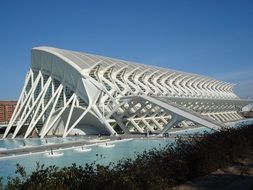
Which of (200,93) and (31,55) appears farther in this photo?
(200,93)

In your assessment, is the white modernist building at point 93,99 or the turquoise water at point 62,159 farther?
the white modernist building at point 93,99

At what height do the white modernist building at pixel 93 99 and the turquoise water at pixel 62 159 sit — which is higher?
the white modernist building at pixel 93 99

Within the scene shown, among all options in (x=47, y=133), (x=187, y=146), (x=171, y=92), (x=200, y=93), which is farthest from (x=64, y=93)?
(x=187, y=146)

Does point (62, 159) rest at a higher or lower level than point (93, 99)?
lower

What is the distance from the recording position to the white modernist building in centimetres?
4838

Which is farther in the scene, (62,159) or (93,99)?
(93,99)

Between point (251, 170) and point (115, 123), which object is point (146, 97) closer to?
point (115, 123)

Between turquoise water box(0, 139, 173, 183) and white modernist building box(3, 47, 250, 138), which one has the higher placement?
white modernist building box(3, 47, 250, 138)

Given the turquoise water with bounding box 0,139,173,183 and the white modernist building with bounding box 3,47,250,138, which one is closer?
the turquoise water with bounding box 0,139,173,183

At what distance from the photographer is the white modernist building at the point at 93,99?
48.4m

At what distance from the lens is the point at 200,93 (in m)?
78.6

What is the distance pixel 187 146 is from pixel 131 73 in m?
51.3

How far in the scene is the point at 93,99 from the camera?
164 feet

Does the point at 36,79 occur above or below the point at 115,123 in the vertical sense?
above
